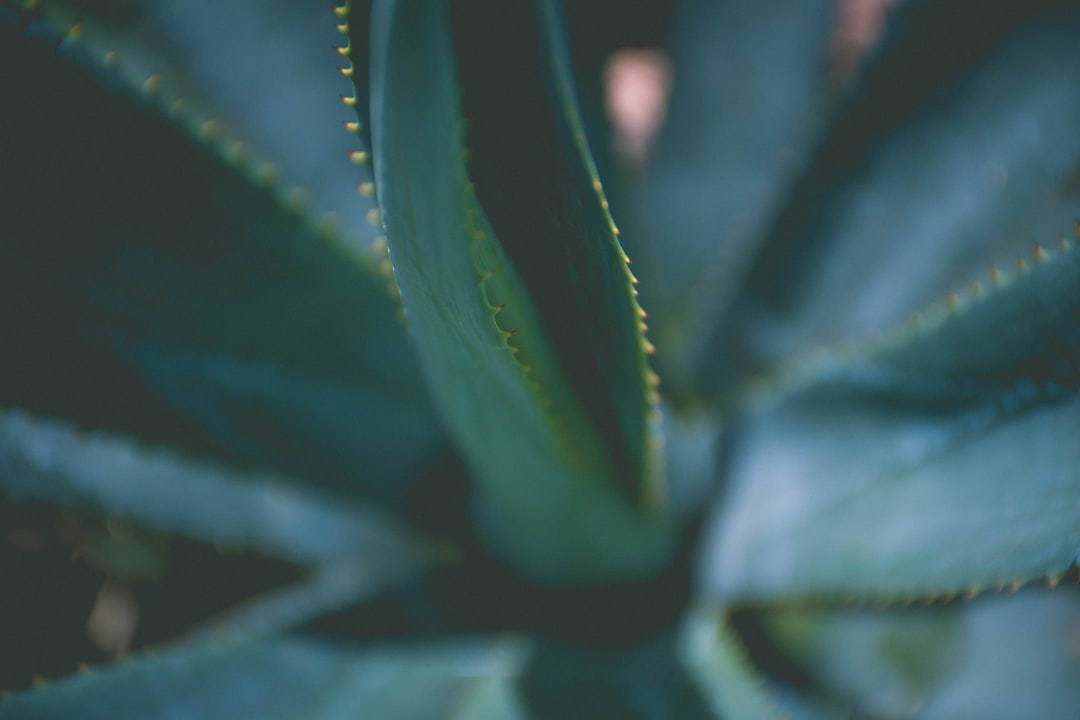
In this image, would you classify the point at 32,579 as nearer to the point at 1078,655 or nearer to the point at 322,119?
the point at 322,119

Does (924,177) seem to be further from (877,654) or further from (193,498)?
(193,498)

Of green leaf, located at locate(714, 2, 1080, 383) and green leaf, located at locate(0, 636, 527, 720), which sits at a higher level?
green leaf, located at locate(714, 2, 1080, 383)

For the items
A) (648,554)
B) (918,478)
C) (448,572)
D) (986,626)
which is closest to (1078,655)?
(986,626)

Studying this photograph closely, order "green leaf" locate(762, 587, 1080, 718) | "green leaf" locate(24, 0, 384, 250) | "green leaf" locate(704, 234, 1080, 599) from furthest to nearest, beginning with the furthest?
"green leaf" locate(24, 0, 384, 250) → "green leaf" locate(762, 587, 1080, 718) → "green leaf" locate(704, 234, 1080, 599)

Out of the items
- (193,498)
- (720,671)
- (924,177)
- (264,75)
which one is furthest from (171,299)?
(924,177)

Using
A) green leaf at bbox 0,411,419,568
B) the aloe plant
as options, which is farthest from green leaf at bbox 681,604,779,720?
green leaf at bbox 0,411,419,568

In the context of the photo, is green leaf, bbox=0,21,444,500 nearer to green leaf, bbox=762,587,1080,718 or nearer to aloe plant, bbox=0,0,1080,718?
aloe plant, bbox=0,0,1080,718
